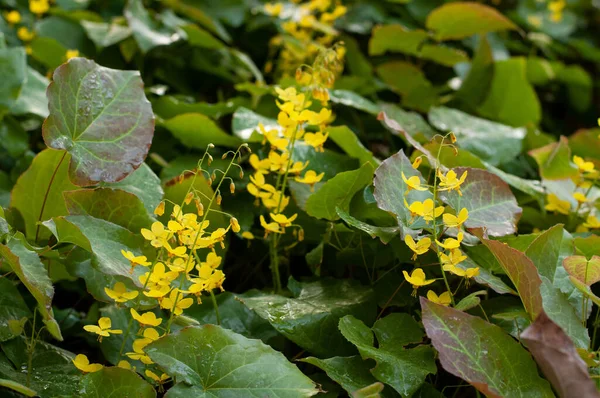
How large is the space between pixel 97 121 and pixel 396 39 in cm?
115

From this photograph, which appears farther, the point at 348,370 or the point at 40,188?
the point at 40,188

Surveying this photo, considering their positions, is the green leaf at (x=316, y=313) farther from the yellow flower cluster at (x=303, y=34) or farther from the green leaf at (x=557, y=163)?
the yellow flower cluster at (x=303, y=34)

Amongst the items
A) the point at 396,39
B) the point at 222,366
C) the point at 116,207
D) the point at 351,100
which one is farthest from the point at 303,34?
the point at 222,366

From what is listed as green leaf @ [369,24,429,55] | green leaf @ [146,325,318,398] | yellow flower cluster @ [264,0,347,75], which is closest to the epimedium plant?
green leaf @ [146,325,318,398]

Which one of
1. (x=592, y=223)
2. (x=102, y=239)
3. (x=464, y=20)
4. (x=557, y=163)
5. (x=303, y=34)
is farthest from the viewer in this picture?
(x=464, y=20)

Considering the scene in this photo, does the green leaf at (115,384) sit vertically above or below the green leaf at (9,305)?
above

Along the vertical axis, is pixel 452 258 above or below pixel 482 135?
above

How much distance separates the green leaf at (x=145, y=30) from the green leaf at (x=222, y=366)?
3.46 ft

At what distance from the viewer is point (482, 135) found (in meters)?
1.60

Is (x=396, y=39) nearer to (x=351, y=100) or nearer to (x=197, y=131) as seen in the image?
(x=351, y=100)

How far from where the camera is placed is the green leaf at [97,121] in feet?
3.32

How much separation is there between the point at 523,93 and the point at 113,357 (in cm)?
145

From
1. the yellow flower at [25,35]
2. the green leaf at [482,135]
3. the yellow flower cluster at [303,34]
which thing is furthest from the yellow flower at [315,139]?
the yellow flower at [25,35]

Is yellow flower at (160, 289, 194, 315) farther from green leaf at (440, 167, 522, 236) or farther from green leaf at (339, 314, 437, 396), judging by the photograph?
green leaf at (440, 167, 522, 236)
